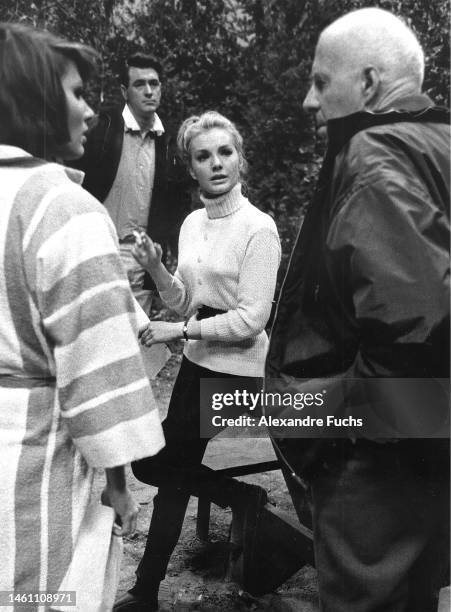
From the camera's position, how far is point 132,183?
4.46 metres

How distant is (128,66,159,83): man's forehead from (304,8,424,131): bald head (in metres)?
3.15

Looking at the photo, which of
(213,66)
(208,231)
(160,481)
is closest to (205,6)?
(213,66)

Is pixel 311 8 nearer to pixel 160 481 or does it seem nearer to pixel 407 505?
pixel 160 481

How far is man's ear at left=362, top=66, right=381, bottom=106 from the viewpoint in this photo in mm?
1546

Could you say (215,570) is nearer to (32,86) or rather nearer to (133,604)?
(133,604)

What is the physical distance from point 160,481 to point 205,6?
4691mm

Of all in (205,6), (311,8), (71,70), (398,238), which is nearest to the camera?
(398,238)

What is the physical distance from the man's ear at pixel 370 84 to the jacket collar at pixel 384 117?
5 cm

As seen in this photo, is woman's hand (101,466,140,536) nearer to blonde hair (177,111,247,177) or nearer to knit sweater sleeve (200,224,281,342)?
knit sweater sleeve (200,224,281,342)

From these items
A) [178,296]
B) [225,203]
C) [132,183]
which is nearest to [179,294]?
[178,296]

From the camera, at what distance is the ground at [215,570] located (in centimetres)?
265

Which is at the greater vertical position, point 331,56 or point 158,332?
point 331,56

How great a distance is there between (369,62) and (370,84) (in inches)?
1.7

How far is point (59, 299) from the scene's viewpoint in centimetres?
137
